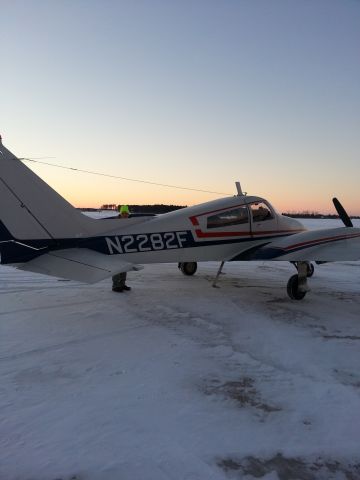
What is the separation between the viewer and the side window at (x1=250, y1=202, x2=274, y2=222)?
938 cm

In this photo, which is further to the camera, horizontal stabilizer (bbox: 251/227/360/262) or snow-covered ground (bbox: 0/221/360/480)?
horizontal stabilizer (bbox: 251/227/360/262)

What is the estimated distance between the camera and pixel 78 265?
6.72 meters

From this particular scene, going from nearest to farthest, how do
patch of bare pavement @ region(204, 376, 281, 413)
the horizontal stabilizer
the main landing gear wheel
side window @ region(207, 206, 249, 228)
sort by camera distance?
patch of bare pavement @ region(204, 376, 281, 413), the horizontal stabilizer, side window @ region(207, 206, 249, 228), the main landing gear wheel

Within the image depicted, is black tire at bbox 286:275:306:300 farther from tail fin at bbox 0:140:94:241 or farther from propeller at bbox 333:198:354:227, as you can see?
tail fin at bbox 0:140:94:241

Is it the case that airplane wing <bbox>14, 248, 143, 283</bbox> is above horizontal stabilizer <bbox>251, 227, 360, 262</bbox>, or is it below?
below

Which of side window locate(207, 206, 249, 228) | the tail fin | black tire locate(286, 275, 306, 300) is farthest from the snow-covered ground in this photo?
side window locate(207, 206, 249, 228)

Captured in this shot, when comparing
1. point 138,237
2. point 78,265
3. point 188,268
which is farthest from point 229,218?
point 78,265

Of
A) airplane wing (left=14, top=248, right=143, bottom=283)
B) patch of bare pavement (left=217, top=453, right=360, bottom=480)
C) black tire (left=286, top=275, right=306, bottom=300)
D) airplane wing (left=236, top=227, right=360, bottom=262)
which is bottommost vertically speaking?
patch of bare pavement (left=217, top=453, right=360, bottom=480)

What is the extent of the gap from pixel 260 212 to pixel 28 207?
5.44 m

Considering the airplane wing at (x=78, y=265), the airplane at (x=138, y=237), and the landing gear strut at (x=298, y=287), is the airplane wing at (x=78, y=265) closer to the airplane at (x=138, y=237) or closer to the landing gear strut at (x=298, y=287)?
the airplane at (x=138, y=237)

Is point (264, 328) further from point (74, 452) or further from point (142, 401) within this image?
point (74, 452)

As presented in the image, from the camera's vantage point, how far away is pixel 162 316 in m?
6.89

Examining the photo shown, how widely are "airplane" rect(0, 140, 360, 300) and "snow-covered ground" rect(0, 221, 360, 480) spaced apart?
0.94 m

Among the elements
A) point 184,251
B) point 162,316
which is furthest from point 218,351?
point 184,251
